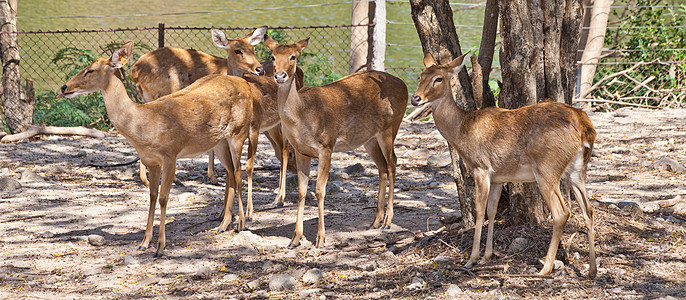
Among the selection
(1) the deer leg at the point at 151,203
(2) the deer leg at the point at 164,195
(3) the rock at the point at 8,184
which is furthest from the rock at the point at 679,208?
(3) the rock at the point at 8,184

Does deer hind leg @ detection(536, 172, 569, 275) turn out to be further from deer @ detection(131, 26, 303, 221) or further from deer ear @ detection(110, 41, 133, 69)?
deer @ detection(131, 26, 303, 221)

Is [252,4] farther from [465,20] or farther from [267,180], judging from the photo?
[267,180]

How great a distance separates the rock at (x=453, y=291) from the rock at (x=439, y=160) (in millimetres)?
4447

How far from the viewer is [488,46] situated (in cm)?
625

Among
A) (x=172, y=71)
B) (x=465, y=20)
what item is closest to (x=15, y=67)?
(x=172, y=71)

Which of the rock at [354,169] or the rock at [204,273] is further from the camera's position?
the rock at [354,169]

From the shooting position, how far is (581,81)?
43.9 ft

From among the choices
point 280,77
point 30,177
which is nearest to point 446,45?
point 280,77

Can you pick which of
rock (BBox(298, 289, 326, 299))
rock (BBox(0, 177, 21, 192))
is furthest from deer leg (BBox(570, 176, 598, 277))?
rock (BBox(0, 177, 21, 192))

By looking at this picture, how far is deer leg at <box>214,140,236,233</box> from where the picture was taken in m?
6.99

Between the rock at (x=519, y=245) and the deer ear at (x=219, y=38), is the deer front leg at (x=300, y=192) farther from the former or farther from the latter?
the deer ear at (x=219, y=38)

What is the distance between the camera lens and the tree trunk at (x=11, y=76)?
1154 cm

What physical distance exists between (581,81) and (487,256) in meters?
8.71

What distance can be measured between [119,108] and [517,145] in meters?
3.39
